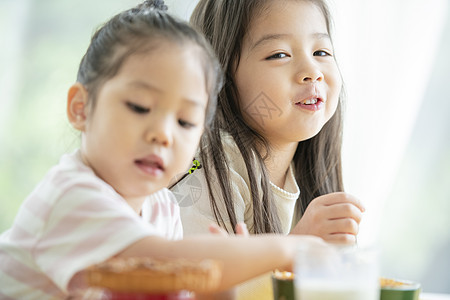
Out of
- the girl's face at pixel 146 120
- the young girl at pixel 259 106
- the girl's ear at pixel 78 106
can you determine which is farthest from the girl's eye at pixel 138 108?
the young girl at pixel 259 106

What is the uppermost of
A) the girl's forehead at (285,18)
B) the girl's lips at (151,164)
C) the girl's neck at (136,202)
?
the girl's forehead at (285,18)

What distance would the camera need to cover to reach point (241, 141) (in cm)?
145

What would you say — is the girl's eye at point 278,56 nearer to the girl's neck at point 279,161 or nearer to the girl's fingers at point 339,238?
the girl's neck at point 279,161

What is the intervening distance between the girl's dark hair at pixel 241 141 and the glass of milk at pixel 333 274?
2.08 ft

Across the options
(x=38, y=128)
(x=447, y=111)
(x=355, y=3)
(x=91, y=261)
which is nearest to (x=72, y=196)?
(x=91, y=261)

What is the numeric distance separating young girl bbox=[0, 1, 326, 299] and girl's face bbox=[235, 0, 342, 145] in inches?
17.2

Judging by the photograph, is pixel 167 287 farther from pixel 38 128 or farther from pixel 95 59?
pixel 38 128

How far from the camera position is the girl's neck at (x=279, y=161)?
1.54 m

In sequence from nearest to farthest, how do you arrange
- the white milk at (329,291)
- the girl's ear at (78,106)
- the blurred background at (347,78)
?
the white milk at (329,291) → the girl's ear at (78,106) → the blurred background at (347,78)

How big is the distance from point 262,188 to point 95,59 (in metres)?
0.61

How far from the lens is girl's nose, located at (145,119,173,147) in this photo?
0.83 m

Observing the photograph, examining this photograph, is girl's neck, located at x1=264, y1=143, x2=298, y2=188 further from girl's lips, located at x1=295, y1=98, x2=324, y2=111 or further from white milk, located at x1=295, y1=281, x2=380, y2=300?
white milk, located at x1=295, y1=281, x2=380, y2=300

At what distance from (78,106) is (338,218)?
55cm

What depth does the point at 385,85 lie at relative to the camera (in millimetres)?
2535
